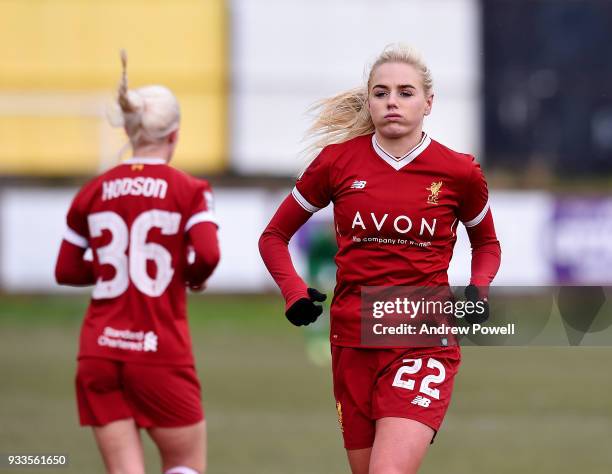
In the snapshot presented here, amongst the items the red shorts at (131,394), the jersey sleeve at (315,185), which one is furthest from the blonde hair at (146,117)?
the red shorts at (131,394)

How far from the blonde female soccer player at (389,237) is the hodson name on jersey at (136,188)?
0.51 m

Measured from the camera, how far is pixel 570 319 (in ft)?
16.8

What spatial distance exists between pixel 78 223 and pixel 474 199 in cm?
156

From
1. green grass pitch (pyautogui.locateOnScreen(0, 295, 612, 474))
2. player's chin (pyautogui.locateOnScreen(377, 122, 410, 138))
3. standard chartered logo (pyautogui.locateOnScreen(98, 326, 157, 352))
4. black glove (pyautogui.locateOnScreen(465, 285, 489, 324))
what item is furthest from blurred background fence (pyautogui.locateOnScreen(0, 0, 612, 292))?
black glove (pyautogui.locateOnScreen(465, 285, 489, 324))

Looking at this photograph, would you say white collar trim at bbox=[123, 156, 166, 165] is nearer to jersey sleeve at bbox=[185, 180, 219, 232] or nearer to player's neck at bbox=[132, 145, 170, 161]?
player's neck at bbox=[132, 145, 170, 161]

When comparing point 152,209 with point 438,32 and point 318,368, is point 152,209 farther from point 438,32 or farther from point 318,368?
point 438,32

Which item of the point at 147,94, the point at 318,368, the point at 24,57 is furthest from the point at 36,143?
the point at 147,94

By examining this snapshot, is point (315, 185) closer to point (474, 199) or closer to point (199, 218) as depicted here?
point (199, 218)

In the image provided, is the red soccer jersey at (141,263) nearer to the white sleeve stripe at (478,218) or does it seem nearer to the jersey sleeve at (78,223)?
the jersey sleeve at (78,223)

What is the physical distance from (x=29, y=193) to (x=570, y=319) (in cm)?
1399

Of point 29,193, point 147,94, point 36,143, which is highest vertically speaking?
point 36,143

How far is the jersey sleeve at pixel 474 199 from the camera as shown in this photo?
4957mm

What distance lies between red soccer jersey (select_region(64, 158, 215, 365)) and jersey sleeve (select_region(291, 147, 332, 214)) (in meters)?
0.38

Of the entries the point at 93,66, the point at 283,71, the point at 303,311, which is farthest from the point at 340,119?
the point at 283,71
